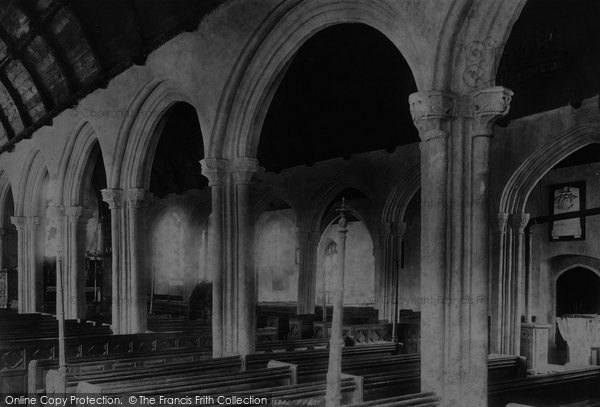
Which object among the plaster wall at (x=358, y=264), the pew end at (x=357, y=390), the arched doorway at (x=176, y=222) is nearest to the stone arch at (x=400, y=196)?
the arched doorway at (x=176, y=222)

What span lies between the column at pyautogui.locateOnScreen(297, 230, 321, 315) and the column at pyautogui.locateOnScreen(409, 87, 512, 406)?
1187 cm

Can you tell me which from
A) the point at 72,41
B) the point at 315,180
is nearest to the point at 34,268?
the point at 72,41

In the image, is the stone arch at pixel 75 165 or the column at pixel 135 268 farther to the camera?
the stone arch at pixel 75 165

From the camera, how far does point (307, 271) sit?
1759 cm

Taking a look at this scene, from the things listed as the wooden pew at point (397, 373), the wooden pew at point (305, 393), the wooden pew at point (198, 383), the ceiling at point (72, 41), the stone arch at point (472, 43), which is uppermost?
the ceiling at point (72, 41)

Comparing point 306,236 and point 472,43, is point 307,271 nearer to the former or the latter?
point 306,236

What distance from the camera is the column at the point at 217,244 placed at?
347 inches

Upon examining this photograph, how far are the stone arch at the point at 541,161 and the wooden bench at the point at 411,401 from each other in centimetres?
779

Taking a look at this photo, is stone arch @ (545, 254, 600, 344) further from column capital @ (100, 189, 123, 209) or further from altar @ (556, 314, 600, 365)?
column capital @ (100, 189, 123, 209)

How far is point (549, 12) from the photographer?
31.7 ft

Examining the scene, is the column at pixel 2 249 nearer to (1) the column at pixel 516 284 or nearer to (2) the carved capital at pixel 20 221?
(2) the carved capital at pixel 20 221

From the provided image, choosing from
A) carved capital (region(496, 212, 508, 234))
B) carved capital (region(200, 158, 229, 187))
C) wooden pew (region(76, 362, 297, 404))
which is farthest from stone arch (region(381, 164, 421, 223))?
wooden pew (region(76, 362, 297, 404))

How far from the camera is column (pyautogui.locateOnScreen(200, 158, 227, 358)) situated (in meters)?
8.81

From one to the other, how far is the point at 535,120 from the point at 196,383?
9.28 metres
